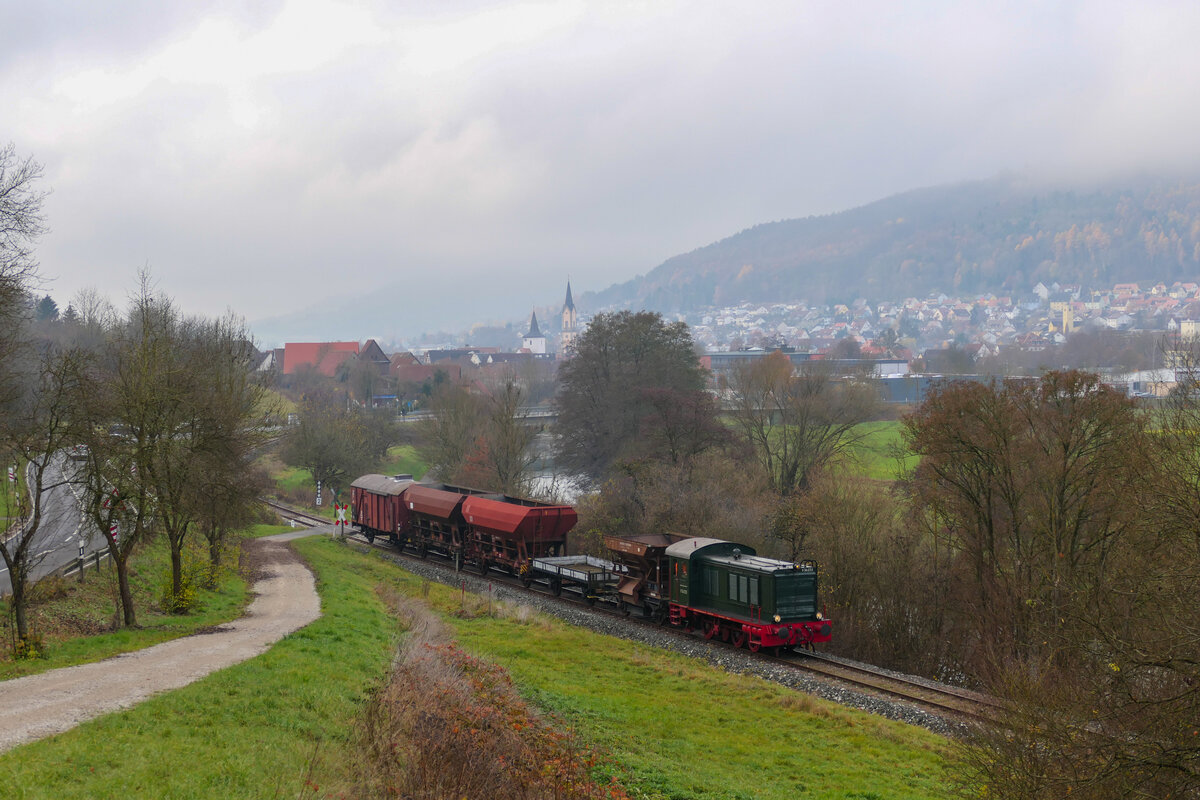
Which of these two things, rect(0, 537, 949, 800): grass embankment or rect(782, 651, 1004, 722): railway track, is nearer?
rect(0, 537, 949, 800): grass embankment

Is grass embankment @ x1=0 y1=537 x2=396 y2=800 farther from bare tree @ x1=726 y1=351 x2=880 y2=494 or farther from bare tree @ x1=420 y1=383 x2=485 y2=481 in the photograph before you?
bare tree @ x1=420 y1=383 x2=485 y2=481

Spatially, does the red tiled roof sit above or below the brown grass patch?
above

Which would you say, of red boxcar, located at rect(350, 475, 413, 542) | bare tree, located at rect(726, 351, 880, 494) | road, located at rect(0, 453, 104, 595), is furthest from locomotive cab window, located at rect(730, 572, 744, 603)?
bare tree, located at rect(726, 351, 880, 494)

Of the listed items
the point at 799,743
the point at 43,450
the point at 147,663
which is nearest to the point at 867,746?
the point at 799,743

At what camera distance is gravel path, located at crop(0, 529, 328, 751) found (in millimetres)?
12523

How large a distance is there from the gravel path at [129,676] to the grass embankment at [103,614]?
2.14ft

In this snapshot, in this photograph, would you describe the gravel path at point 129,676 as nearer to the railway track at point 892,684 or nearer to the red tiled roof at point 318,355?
the railway track at point 892,684

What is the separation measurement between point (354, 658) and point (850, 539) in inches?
844

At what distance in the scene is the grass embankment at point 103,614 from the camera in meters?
17.6

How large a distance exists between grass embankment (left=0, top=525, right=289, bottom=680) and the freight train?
1025 centimetres

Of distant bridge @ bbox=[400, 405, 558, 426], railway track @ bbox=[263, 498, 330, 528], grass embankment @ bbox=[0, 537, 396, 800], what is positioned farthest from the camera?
distant bridge @ bbox=[400, 405, 558, 426]

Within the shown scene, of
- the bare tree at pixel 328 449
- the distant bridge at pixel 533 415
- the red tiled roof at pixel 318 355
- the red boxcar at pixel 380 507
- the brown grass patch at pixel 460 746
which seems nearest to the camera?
the brown grass patch at pixel 460 746

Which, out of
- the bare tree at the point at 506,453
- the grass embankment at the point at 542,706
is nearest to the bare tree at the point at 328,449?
the bare tree at the point at 506,453

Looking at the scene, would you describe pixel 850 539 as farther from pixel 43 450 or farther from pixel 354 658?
pixel 43 450
